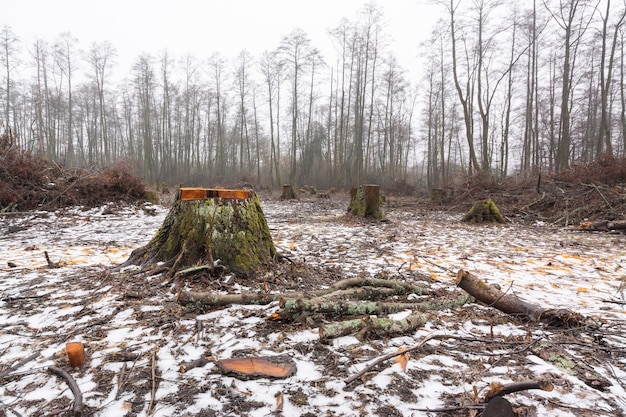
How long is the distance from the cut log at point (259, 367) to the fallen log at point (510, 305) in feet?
4.99

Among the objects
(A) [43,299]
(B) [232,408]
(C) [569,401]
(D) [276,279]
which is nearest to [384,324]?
(C) [569,401]

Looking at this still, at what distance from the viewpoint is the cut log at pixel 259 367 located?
1503 mm

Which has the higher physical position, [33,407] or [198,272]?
[198,272]

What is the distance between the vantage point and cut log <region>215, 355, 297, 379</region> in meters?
1.50

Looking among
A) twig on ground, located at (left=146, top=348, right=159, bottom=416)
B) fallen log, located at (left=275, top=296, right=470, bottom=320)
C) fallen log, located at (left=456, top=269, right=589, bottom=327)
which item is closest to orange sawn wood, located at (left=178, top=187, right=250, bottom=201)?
fallen log, located at (left=275, top=296, right=470, bottom=320)

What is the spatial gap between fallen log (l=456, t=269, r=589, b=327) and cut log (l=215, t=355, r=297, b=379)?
152cm

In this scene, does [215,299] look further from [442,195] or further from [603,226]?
[442,195]

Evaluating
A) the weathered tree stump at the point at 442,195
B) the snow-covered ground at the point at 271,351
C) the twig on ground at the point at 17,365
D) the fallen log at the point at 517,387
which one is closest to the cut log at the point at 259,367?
the snow-covered ground at the point at 271,351

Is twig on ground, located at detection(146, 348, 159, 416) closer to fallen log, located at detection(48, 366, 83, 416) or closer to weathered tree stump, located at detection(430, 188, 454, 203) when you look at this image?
fallen log, located at detection(48, 366, 83, 416)

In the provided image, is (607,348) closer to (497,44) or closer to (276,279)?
(276,279)

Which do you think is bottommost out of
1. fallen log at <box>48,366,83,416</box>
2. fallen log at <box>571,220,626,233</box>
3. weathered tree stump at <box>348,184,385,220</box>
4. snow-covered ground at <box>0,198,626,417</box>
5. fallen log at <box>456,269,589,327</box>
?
snow-covered ground at <box>0,198,626,417</box>

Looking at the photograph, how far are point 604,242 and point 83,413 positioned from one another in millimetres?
7853

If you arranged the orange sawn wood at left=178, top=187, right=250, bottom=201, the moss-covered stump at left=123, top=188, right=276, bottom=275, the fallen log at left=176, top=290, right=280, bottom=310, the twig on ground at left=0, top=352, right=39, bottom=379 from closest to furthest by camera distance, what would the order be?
the twig on ground at left=0, top=352, right=39, bottom=379, the fallen log at left=176, top=290, right=280, bottom=310, the moss-covered stump at left=123, top=188, right=276, bottom=275, the orange sawn wood at left=178, top=187, right=250, bottom=201

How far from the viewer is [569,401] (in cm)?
134
